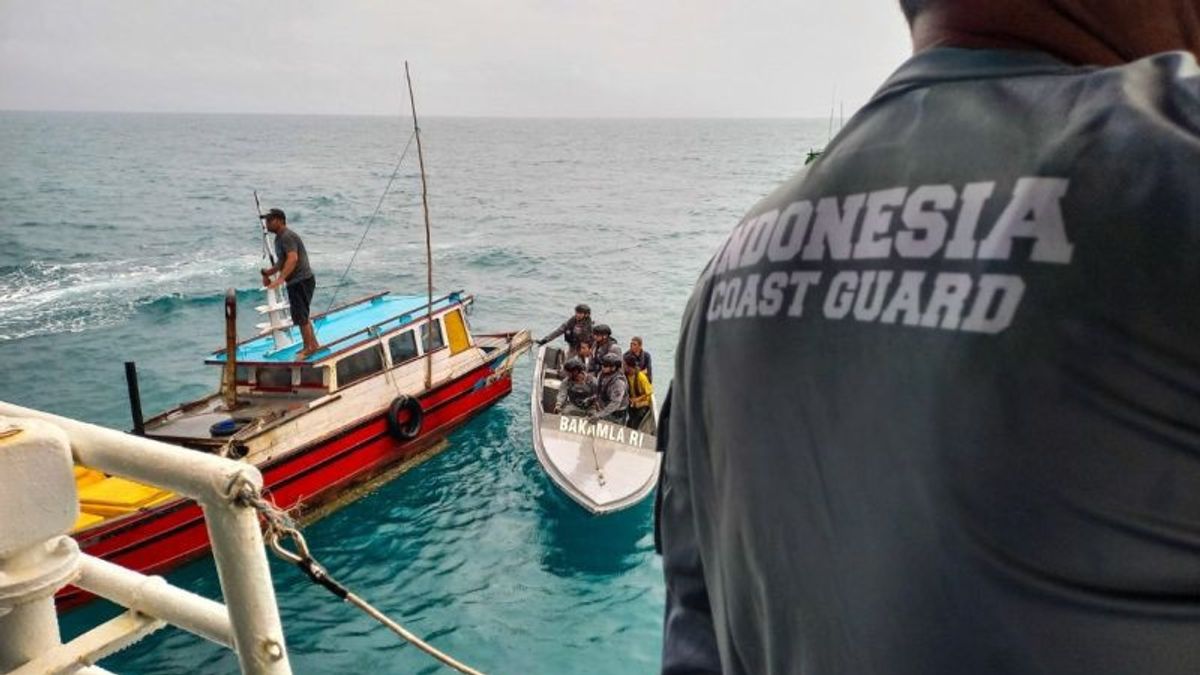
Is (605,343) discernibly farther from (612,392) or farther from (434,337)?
(434,337)

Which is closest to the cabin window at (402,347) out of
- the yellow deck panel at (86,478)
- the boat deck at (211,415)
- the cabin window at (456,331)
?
the cabin window at (456,331)

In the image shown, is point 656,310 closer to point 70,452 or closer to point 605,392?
point 605,392

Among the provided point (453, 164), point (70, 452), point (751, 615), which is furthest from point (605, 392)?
point (453, 164)

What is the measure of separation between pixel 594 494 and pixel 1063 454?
11259mm

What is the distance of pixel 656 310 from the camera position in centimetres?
3025

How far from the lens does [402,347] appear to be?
1388 cm

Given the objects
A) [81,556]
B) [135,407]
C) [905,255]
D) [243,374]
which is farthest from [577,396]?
[905,255]

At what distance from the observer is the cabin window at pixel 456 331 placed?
14.9 meters

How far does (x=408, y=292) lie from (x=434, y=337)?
1757 cm

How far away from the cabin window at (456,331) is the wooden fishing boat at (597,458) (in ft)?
8.30

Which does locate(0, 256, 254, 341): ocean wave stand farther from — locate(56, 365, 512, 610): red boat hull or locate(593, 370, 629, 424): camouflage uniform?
locate(593, 370, 629, 424): camouflage uniform

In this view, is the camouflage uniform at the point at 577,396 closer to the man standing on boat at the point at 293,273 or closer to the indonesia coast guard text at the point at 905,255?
the man standing on boat at the point at 293,273

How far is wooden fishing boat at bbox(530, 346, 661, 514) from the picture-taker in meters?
11.7

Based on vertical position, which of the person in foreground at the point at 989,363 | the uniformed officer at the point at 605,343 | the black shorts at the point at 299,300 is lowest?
the uniformed officer at the point at 605,343
